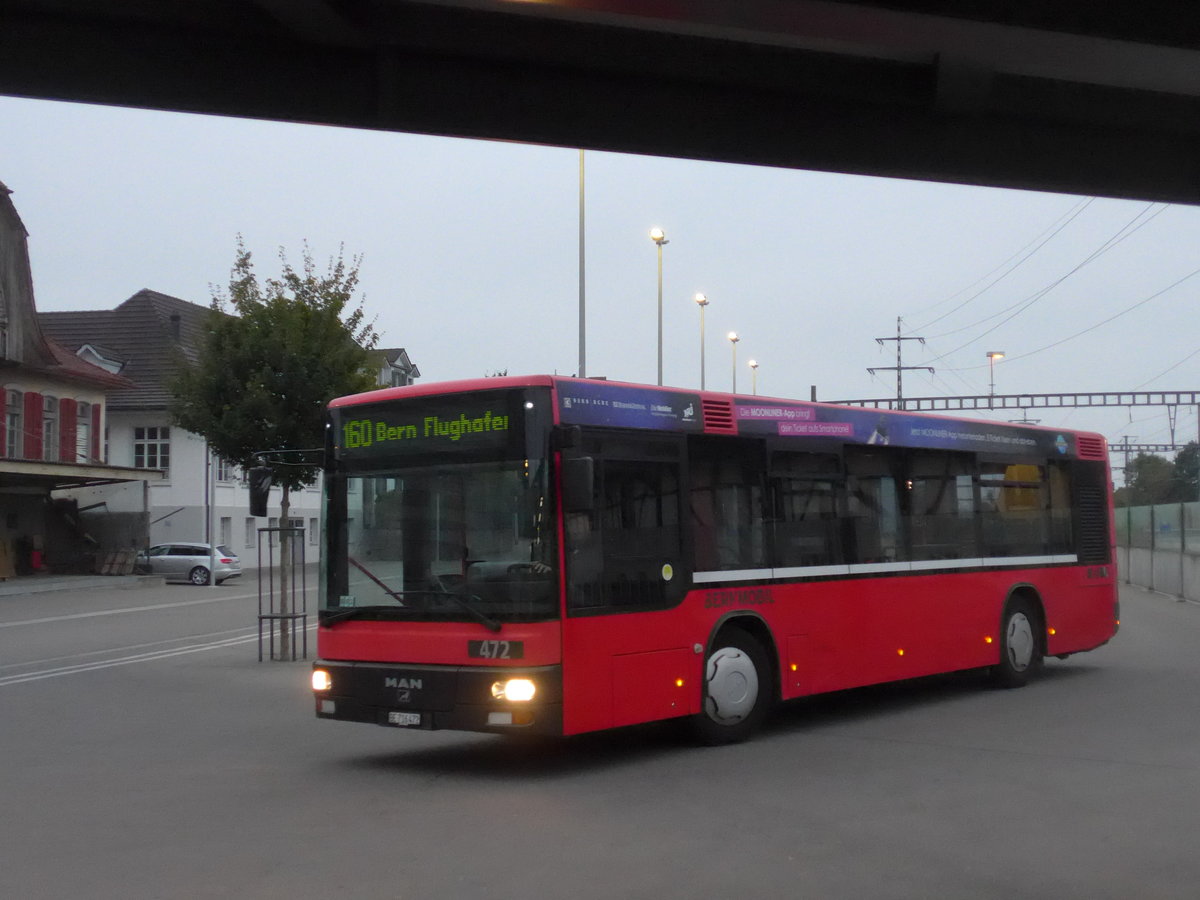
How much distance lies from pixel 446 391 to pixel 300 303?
37.9 feet

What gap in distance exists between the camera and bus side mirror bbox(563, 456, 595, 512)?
32.7 feet

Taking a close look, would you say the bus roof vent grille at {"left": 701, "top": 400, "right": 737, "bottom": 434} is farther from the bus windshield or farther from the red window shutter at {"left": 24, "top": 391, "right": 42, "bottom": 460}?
the red window shutter at {"left": 24, "top": 391, "right": 42, "bottom": 460}

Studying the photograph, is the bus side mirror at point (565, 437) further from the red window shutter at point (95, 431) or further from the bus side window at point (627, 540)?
the red window shutter at point (95, 431)

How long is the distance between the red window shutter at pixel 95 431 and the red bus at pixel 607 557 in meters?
45.7

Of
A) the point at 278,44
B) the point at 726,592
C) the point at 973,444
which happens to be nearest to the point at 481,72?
the point at 278,44

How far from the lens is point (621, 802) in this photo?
30.0 feet

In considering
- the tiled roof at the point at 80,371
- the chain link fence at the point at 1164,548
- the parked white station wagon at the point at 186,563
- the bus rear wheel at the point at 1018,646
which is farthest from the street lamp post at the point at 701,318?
the bus rear wheel at the point at 1018,646

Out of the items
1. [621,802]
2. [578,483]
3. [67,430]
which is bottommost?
[621,802]

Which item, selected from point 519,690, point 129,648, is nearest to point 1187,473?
point 129,648

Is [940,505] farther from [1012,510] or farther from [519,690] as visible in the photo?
[519,690]

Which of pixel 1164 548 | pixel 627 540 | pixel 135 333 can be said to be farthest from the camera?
pixel 135 333

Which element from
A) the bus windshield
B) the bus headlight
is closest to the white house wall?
the bus windshield

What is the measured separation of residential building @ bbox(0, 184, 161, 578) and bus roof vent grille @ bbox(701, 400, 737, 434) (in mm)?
36942

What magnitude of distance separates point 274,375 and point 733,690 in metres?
11.4
